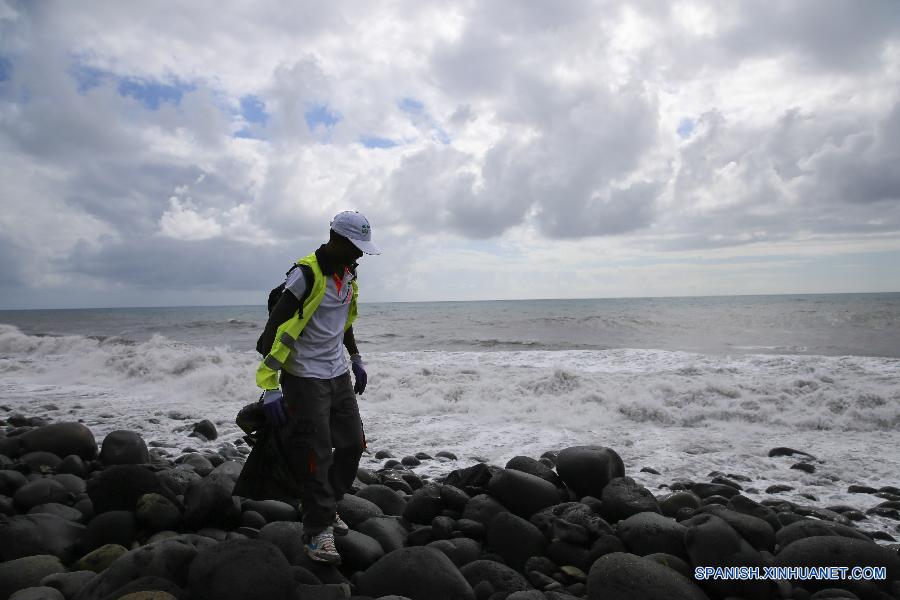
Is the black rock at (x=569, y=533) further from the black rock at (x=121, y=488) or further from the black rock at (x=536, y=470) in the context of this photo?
the black rock at (x=121, y=488)

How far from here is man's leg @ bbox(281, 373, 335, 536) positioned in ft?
11.5

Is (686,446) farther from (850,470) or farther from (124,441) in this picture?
(124,441)

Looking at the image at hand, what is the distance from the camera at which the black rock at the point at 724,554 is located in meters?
3.35

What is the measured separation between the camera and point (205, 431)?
8.53 meters

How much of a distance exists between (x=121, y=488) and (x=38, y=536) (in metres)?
0.61

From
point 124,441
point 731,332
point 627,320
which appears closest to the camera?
point 124,441

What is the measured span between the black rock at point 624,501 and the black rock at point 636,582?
3.91ft

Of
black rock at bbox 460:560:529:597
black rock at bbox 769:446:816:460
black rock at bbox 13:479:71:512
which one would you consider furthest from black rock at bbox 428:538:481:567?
black rock at bbox 769:446:816:460

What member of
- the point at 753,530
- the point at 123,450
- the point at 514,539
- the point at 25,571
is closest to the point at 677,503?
the point at 753,530

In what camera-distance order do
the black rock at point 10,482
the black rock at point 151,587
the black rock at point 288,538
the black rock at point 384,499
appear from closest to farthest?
the black rock at point 151,587 → the black rock at point 288,538 → the black rock at point 384,499 → the black rock at point 10,482

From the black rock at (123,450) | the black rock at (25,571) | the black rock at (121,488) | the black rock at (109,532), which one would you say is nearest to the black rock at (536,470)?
the black rock at (121,488)

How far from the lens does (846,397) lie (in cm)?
952

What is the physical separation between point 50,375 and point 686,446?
17662 millimetres

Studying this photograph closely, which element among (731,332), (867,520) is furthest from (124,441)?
(731,332)
